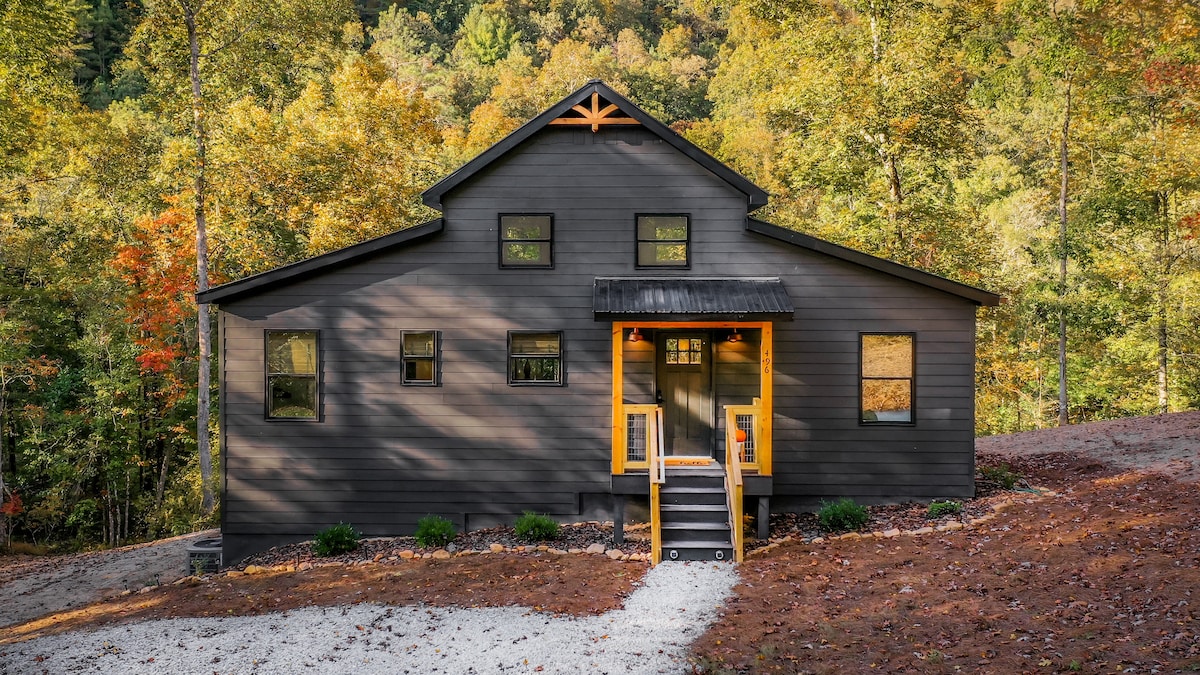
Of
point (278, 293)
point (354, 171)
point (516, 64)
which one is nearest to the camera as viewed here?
point (278, 293)

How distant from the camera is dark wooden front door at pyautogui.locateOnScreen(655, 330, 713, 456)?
13734 mm

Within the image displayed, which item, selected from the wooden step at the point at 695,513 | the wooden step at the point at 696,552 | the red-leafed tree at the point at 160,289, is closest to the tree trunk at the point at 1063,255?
the wooden step at the point at 695,513

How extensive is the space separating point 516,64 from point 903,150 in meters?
39.7

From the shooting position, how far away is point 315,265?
1297cm

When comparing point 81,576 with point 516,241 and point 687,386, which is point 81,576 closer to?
point 516,241

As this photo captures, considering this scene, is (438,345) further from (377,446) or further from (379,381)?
(377,446)

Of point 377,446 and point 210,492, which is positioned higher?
point 377,446

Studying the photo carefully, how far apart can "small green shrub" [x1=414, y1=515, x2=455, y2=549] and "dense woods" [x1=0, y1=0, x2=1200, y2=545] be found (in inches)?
399

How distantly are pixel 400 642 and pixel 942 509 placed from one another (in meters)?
8.62

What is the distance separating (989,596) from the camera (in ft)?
29.2

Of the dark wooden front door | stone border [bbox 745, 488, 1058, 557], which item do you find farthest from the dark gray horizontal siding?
stone border [bbox 745, 488, 1058, 557]

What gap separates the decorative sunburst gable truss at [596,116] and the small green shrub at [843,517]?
7.01m

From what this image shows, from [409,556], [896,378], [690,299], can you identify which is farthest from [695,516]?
[409,556]

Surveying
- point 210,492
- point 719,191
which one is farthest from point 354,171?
point 719,191
